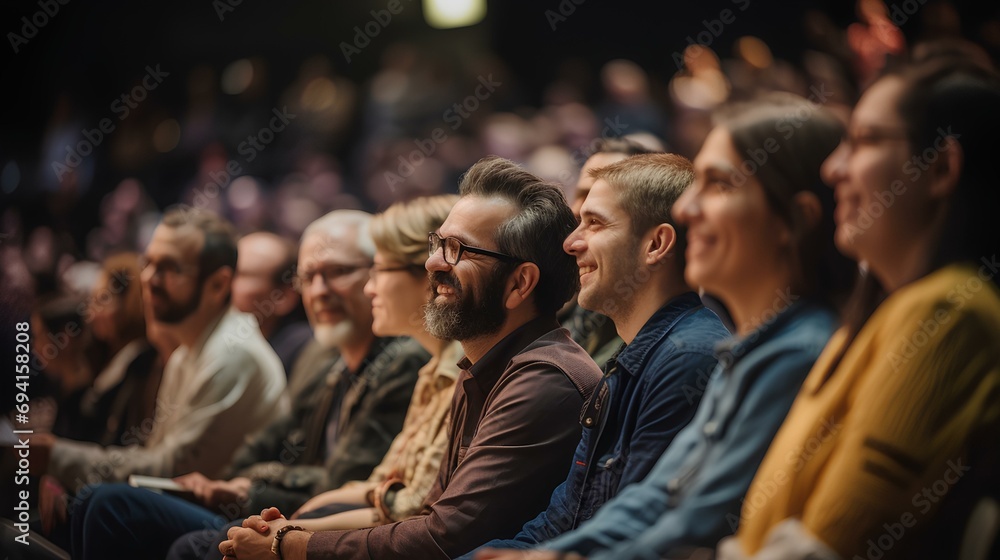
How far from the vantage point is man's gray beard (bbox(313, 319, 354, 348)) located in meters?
5.15

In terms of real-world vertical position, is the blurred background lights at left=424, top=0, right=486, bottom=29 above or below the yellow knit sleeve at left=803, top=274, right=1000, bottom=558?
above

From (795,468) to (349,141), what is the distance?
4986mm

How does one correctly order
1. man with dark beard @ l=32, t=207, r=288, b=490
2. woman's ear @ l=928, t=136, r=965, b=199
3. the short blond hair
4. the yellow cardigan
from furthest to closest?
1. man with dark beard @ l=32, t=207, r=288, b=490
2. the short blond hair
3. woman's ear @ l=928, t=136, r=965, b=199
4. the yellow cardigan

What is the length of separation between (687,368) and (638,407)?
0.18 metres

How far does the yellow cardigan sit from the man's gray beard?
10.5ft

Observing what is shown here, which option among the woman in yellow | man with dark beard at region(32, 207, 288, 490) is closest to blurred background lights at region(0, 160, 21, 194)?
man with dark beard at region(32, 207, 288, 490)

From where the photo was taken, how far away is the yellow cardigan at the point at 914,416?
2.18 meters

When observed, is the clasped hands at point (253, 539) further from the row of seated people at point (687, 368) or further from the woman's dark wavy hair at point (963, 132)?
the woman's dark wavy hair at point (963, 132)

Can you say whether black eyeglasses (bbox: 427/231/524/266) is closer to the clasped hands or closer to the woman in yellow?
the clasped hands

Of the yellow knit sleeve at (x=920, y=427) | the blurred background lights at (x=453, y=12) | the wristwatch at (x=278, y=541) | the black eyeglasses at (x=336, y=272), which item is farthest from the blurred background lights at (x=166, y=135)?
the yellow knit sleeve at (x=920, y=427)

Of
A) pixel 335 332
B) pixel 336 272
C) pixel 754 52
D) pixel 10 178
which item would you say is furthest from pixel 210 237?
pixel 754 52

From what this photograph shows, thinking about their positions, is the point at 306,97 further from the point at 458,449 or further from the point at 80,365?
the point at 458,449

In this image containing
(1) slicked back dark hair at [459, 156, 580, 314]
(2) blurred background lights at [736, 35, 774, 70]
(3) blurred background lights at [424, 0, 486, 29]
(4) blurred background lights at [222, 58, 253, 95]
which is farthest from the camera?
(4) blurred background lights at [222, 58, 253, 95]

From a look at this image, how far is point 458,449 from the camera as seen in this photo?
145 inches
